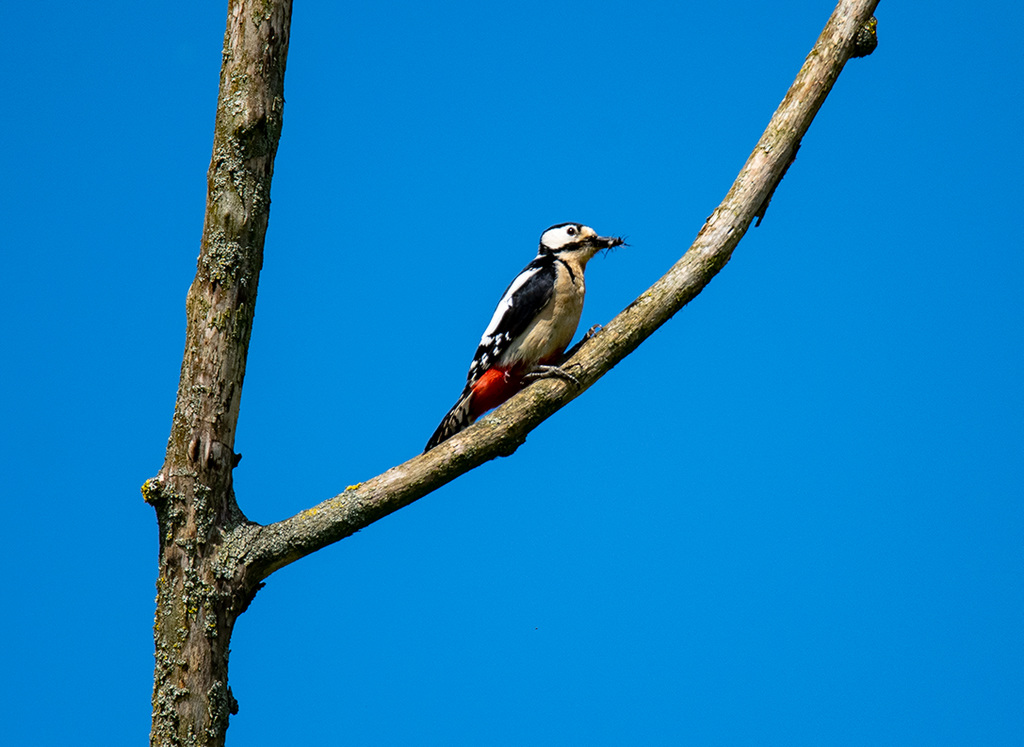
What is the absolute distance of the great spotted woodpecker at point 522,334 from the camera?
486cm

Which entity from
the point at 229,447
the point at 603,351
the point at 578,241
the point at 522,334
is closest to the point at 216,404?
the point at 229,447

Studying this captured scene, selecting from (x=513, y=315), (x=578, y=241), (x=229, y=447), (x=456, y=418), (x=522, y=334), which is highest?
(x=578, y=241)

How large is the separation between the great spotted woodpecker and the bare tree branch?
0.82 meters

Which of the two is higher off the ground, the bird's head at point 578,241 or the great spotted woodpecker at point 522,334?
the bird's head at point 578,241

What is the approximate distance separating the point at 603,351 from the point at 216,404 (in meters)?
1.63

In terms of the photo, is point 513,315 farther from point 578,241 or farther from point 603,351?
point 603,351

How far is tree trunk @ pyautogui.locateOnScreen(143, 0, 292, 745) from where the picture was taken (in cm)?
354

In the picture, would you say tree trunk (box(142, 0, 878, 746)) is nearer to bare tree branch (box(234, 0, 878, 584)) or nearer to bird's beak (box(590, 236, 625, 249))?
bare tree branch (box(234, 0, 878, 584))

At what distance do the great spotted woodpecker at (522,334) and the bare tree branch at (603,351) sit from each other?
2.71ft

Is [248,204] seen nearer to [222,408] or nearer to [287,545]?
[222,408]

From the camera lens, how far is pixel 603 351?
13.1 ft

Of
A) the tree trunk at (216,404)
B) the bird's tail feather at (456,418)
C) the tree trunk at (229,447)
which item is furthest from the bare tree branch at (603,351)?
the bird's tail feather at (456,418)

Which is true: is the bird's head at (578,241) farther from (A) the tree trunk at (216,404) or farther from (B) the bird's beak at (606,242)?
(A) the tree trunk at (216,404)

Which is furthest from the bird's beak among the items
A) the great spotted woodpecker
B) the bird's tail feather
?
the bird's tail feather
